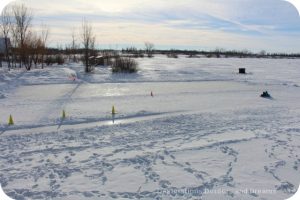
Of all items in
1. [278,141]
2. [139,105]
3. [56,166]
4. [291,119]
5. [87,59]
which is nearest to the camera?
[56,166]

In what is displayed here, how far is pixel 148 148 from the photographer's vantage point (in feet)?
21.1

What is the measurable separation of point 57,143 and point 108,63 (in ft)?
72.2

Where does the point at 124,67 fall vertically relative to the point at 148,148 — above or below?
above

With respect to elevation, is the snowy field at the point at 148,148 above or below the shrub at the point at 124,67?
below

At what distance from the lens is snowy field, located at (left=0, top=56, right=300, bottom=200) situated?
4746mm

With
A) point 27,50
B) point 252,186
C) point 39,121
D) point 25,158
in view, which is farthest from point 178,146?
point 27,50

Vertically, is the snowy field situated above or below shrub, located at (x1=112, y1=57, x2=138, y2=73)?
below

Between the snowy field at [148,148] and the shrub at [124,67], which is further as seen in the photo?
the shrub at [124,67]

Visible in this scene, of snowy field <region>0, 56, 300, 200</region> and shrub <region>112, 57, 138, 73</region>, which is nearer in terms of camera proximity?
snowy field <region>0, 56, 300, 200</region>

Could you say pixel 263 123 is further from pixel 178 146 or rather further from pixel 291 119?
pixel 178 146

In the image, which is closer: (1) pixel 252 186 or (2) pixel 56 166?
(1) pixel 252 186

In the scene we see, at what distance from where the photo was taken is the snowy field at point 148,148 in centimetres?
475

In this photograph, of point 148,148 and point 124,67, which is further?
point 124,67

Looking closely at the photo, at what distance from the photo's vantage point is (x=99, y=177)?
16.6 feet
